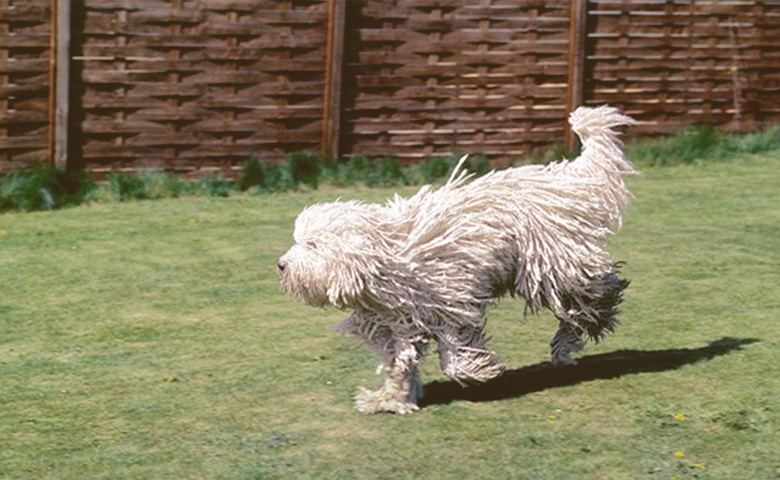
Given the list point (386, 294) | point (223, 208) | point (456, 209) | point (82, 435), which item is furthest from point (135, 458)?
point (223, 208)

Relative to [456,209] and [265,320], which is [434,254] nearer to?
[456,209]

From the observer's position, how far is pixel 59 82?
12492mm

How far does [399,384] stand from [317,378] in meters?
0.81

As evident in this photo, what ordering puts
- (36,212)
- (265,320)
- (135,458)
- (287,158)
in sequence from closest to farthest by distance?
1. (135,458)
2. (265,320)
3. (36,212)
4. (287,158)

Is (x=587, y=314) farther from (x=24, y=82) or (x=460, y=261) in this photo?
(x=24, y=82)

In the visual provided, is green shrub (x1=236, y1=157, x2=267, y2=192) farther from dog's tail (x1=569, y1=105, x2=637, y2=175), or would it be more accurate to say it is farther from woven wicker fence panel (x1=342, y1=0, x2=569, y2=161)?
dog's tail (x1=569, y1=105, x2=637, y2=175)

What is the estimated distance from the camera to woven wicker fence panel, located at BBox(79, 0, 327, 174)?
1272 centimetres

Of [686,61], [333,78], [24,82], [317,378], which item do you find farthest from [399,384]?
[686,61]

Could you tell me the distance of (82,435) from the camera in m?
6.59

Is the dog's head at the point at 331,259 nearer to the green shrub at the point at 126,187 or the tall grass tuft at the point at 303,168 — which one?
the green shrub at the point at 126,187

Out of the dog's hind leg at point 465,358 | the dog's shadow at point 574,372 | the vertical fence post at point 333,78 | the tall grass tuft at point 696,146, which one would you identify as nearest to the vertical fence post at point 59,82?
the vertical fence post at point 333,78

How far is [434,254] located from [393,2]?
7.18 m

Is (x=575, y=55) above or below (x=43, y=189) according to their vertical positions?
above

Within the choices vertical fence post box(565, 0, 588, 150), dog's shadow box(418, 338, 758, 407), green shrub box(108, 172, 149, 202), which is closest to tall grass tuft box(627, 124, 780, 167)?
vertical fence post box(565, 0, 588, 150)
